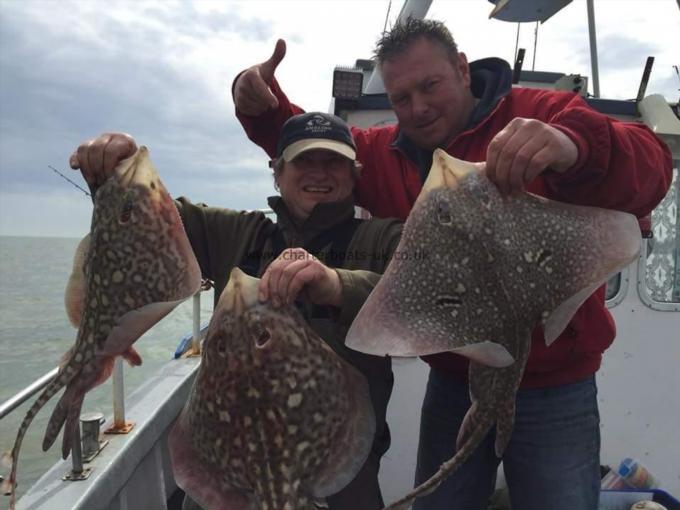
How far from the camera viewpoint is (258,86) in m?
2.50

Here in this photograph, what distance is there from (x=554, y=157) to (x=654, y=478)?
14.6 feet

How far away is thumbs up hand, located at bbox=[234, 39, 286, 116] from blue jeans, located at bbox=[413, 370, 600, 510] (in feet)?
5.82

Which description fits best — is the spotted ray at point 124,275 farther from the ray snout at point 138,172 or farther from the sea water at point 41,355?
the sea water at point 41,355

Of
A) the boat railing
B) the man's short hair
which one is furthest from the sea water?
the man's short hair

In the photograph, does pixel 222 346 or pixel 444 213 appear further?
pixel 444 213

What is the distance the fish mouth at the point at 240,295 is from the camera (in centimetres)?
168

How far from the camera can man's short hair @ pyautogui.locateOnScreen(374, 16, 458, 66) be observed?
8.03ft

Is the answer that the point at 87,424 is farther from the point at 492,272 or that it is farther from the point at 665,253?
the point at 665,253

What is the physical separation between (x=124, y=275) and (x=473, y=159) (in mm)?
1665

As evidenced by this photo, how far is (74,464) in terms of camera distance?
3.05 meters

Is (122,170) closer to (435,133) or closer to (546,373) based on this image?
(435,133)

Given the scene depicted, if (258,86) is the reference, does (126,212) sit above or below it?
below

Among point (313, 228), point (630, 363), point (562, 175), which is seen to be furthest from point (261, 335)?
point (630, 363)

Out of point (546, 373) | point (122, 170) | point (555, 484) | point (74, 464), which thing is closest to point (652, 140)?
point (546, 373)
